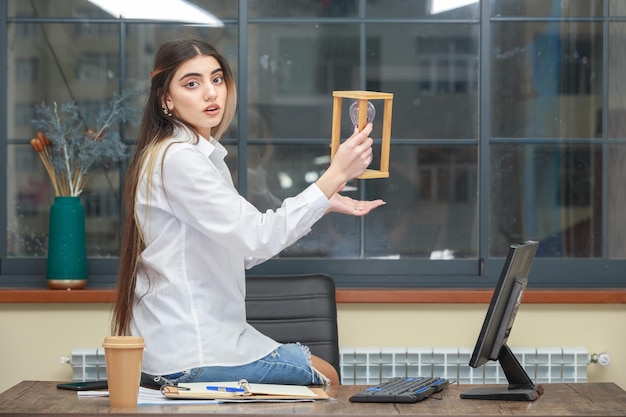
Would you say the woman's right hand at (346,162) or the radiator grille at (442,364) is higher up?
the woman's right hand at (346,162)

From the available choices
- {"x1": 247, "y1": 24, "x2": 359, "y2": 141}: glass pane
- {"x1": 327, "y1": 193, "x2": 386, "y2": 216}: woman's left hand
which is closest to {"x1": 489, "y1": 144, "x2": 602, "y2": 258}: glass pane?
{"x1": 247, "y1": 24, "x2": 359, "y2": 141}: glass pane

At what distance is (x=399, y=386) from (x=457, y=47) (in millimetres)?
2050

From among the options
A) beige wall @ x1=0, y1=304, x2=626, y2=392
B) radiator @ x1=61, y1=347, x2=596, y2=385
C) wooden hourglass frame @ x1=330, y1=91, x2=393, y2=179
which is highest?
wooden hourglass frame @ x1=330, y1=91, x2=393, y2=179

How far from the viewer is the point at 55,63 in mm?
3947

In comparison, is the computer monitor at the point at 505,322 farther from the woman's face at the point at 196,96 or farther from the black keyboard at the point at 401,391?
the woman's face at the point at 196,96

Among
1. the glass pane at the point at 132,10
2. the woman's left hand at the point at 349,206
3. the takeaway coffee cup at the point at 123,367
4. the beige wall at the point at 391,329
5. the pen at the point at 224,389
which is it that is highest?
the glass pane at the point at 132,10

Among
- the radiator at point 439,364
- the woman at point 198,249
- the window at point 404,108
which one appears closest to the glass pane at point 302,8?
the window at point 404,108

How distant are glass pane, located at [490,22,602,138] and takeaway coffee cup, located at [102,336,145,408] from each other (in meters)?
2.30

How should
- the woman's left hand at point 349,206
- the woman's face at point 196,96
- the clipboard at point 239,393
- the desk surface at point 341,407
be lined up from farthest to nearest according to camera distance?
the woman's left hand at point 349,206 < the woman's face at point 196,96 < the clipboard at point 239,393 < the desk surface at point 341,407

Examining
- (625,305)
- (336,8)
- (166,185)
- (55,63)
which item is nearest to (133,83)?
(55,63)

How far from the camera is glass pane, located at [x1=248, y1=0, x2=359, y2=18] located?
3.93m

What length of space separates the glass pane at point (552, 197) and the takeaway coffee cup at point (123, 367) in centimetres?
223

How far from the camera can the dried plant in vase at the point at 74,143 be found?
3716mm

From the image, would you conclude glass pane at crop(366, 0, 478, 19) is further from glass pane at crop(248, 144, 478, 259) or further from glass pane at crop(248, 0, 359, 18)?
glass pane at crop(248, 144, 478, 259)
